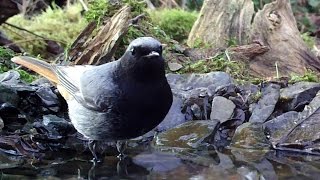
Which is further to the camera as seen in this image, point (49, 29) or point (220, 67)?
point (49, 29)

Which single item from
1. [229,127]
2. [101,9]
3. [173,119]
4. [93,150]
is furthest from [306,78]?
[93,150]

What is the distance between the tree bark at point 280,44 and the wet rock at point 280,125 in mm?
→ 1313

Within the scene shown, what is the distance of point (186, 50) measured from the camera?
20.7ft

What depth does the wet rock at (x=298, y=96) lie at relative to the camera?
502 centimetres

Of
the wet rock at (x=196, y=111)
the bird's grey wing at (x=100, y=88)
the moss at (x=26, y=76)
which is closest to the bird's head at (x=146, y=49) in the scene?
the bird's grey wing at (x=100, y=88)

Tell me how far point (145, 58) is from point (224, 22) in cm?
290

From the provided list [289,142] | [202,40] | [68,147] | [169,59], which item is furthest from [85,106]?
[202,40]

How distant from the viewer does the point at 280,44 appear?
20.9ft

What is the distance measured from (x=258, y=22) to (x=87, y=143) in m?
2.54

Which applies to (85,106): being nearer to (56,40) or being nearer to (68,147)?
(68,147)

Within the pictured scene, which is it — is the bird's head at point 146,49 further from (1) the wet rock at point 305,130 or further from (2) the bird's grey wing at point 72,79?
(1) the wet rock at point 305,130

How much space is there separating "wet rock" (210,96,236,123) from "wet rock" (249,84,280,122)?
0.17 m

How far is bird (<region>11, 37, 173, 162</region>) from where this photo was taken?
3.94 m

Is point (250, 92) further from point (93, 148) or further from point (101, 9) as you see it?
point (101, 9)
